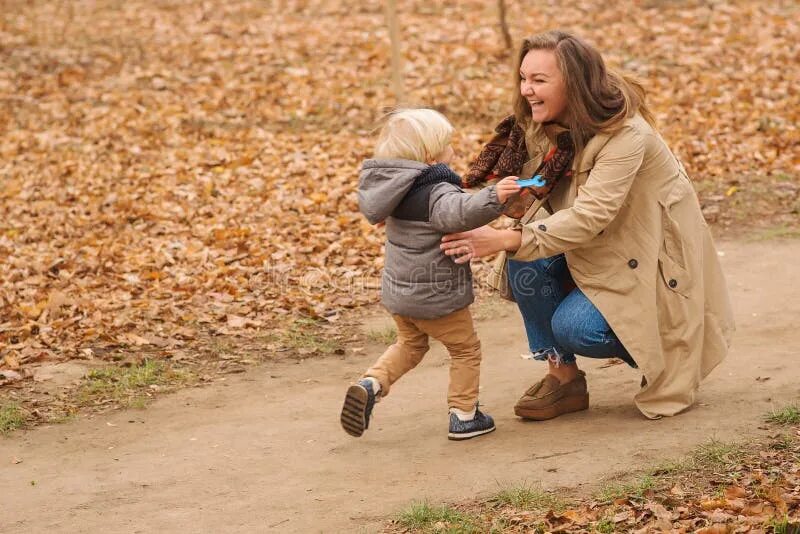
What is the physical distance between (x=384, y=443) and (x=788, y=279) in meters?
3.40

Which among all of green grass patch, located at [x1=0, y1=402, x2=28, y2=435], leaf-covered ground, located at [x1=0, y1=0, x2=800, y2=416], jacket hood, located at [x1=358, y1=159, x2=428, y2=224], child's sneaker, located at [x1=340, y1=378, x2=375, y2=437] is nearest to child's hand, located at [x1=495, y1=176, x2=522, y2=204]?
jacket hood, located at [x1=358, y1=159, x2=428, y2=224]

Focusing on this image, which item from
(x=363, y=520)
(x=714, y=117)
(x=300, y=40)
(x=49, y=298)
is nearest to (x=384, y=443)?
(x=363, y=520)

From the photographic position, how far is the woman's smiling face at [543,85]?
13.7ft

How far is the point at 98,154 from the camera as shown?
10.7 meters

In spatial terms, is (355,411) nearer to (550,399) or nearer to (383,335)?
(550,399)

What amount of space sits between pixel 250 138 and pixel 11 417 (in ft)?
20.5

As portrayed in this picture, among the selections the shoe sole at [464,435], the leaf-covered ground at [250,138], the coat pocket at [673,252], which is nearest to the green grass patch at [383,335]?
the leaf-covered ground at [250,138]

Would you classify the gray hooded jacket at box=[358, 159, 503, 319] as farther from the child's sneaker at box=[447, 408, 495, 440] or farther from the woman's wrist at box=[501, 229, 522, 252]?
the child's sneaker at box=[447, 408, 495, 440]

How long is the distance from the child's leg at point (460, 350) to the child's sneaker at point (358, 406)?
0.35 m

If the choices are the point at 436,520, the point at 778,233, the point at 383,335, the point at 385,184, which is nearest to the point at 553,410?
the point at 436,520

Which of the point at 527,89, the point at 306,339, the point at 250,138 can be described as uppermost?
the point at 527,89

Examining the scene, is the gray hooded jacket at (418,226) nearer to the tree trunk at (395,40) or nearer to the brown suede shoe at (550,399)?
the brown suede shoe at (550,399)

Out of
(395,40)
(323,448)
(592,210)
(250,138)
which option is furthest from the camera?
(250,138)

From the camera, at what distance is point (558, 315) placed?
4.37m
